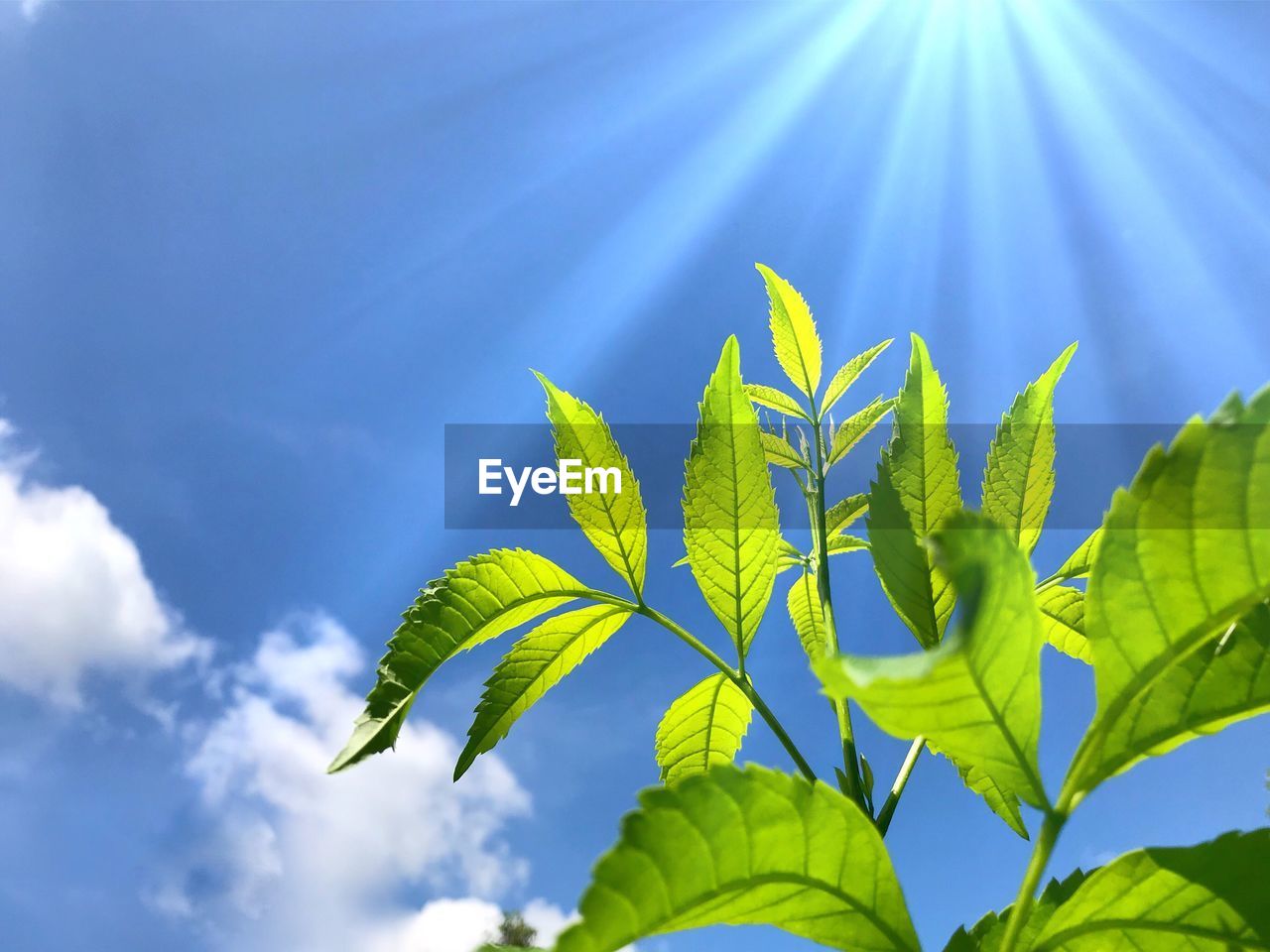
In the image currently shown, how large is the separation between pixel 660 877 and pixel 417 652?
23.6 inches

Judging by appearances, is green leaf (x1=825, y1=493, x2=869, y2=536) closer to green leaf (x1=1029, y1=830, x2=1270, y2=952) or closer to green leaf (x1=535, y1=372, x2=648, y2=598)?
green leaf (x1=535, y1=372, x2=648, y2=598)

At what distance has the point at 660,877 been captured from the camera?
604mm

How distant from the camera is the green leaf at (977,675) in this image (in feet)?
1.78

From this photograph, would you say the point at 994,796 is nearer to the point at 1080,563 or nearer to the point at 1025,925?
the point at 1025,925

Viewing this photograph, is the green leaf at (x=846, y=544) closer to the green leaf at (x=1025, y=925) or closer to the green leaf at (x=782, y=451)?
the green leaf at (x=782, y=451)

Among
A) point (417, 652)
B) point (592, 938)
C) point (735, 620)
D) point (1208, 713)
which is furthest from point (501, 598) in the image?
A: point (1208, 713)

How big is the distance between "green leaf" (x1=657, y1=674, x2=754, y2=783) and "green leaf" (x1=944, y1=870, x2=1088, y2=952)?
54 centimetres

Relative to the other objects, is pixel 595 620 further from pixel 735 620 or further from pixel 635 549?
pixel 735 620

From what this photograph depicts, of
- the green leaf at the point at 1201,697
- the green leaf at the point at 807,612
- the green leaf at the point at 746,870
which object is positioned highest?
the green leaf at the point at 807,612

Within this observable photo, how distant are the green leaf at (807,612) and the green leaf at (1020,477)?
394 millimetres

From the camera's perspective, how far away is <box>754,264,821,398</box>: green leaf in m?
1.52

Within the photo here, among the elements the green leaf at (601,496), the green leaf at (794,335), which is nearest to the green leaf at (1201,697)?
the green leaf at (601,496)

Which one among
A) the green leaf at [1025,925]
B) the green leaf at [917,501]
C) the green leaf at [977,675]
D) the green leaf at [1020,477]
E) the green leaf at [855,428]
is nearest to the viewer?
the green leaf at [977,675]

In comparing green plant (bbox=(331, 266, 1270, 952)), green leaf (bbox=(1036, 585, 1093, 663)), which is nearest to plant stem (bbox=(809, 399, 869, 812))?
green plant (bbox=(331, 266, 1270, 952))
